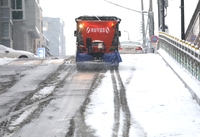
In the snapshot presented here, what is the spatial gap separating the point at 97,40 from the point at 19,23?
124 feet

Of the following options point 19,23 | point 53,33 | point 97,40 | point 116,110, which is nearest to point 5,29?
point 19,23

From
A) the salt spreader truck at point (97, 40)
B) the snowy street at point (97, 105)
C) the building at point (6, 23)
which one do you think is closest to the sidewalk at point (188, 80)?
the snowy street at point (97, 105)

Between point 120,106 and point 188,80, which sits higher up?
point 188,80

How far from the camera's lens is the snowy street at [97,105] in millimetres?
9328

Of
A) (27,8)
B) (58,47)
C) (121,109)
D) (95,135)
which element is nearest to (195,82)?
(121,109)

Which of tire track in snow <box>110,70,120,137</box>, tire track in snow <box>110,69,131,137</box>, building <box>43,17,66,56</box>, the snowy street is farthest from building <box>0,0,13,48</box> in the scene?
building <box>43,17,66,56</box>

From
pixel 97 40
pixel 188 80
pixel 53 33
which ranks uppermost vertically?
pixel 53 33

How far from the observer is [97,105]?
1173 cm

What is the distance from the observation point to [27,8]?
62.0m

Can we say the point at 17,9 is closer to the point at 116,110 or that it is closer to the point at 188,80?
the point at 188,80

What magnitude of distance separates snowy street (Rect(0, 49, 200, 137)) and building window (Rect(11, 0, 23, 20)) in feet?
130

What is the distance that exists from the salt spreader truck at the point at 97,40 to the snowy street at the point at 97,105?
2624 millimetres

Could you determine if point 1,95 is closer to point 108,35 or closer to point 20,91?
point 20,91

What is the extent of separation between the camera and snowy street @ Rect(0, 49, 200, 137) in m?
9.33
